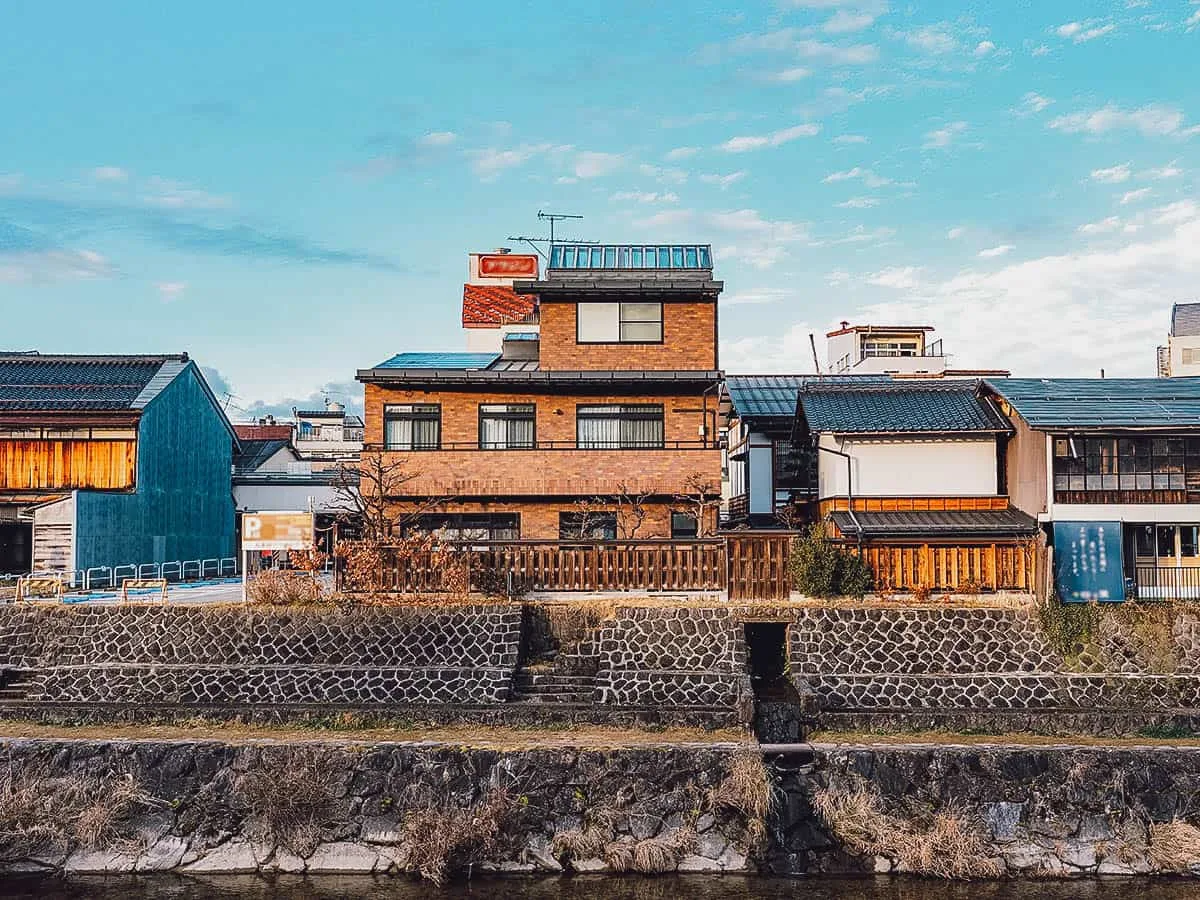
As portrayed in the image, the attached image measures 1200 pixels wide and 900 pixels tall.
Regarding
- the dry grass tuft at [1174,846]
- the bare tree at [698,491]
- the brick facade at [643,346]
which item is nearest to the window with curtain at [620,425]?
the brick facade at [643,346]

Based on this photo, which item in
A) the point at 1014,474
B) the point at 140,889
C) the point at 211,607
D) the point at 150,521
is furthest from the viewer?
the point at 150,521

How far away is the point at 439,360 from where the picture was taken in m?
32.7

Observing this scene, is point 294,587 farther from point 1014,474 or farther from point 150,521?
point 1014,474

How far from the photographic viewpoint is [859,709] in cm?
2023

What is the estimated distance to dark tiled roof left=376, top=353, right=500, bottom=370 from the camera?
1227 inches

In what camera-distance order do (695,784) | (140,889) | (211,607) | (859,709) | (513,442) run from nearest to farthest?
1. (140,889)
2. (695,784)
3. (859,709)
4. (211,607)
5. (513,442)

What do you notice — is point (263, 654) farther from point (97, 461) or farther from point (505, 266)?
point (505, 266)

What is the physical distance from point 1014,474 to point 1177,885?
42.0 ft

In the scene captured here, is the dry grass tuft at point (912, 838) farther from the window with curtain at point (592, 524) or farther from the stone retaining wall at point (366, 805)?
the window with curtain at point (592, 524)

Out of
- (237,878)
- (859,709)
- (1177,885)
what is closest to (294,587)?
(237,878)

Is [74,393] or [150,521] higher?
[74,393]

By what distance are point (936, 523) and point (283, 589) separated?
648 inches

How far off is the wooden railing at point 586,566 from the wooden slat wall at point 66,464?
1316 cm

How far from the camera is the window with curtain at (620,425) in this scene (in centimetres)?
3011
